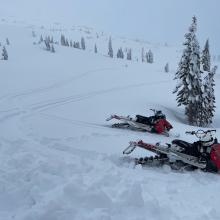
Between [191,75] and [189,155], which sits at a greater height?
[189,155]

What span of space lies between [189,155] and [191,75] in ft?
79.7

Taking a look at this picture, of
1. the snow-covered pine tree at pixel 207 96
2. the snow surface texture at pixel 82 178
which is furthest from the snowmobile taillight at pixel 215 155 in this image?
the snow-covered pine tree at pixel 207 96

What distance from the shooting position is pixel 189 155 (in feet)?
37.4

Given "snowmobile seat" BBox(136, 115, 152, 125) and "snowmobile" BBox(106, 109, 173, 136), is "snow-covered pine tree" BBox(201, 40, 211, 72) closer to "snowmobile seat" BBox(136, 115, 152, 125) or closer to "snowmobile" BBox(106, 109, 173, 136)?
"snowmobile" BBox(106, 109, 173, 136)

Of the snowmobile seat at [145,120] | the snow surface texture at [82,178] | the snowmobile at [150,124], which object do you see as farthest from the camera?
the snowmobile seat at [145,120]

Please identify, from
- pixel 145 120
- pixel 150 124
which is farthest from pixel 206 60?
pixel 150 124

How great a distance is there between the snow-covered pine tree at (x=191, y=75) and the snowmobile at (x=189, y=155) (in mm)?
23740

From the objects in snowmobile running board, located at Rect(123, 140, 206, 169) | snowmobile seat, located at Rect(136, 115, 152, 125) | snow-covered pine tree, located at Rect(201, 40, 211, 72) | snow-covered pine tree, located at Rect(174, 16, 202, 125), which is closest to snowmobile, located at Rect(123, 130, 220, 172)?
snowmobile running board, located at Rect(123, 140, 206, 169)

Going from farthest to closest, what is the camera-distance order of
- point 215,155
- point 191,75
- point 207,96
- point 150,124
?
point 207,96, point 191,75, point 150,124, point 215,155

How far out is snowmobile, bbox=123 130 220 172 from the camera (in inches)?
434

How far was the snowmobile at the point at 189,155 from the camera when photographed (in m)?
11.0

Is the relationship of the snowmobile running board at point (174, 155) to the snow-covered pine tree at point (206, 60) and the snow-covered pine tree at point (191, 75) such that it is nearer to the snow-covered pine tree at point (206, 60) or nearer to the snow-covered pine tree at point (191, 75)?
the snow-covered pine tree at point (191, 75)

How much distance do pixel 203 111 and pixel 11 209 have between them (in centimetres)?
3177

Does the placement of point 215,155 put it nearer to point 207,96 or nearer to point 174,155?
point 174,155
